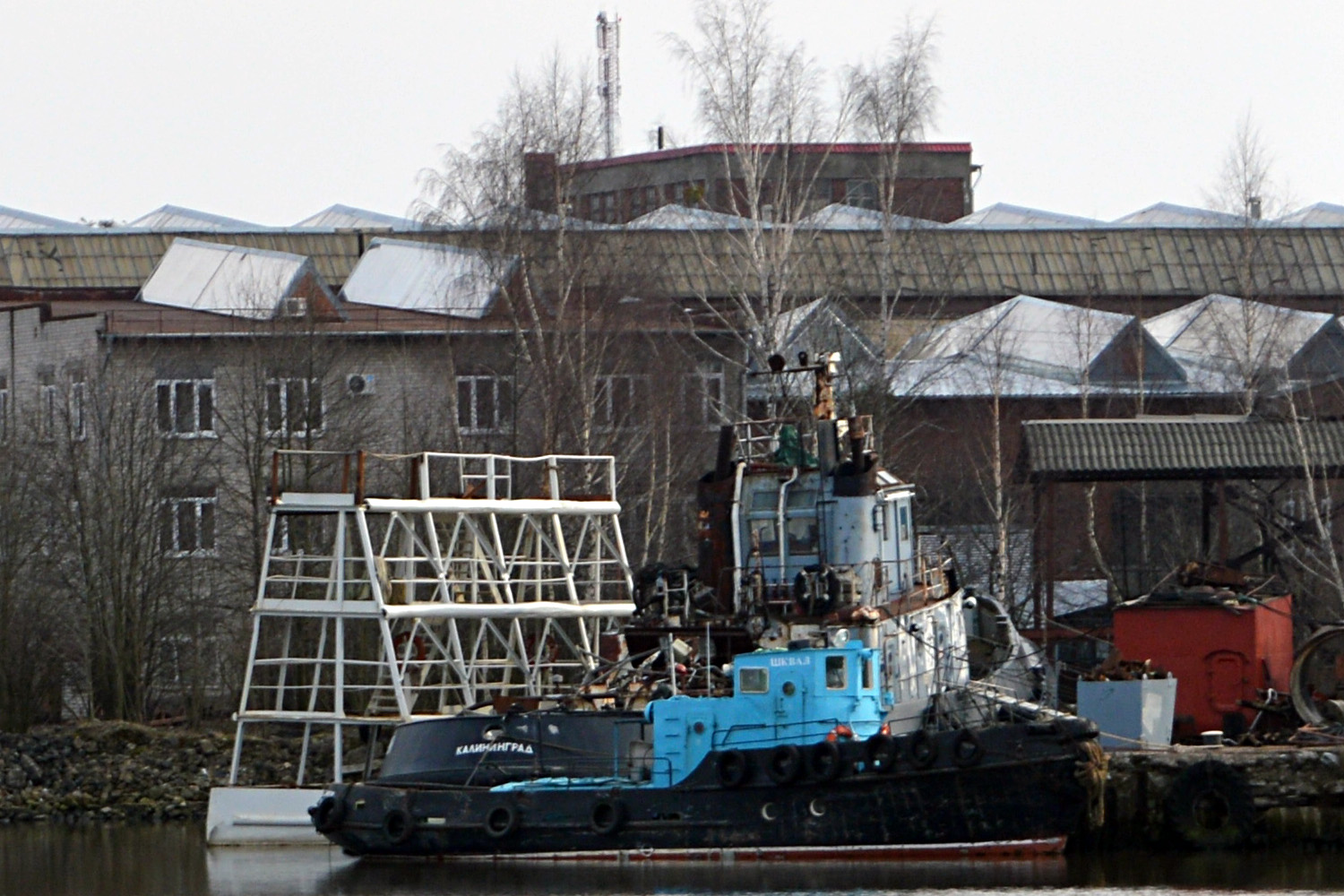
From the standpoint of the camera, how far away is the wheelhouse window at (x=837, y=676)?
84.6 feet

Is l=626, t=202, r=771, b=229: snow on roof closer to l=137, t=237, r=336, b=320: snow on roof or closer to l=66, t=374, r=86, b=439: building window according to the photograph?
l=137, t=237, r=336, b=320: snow on roof

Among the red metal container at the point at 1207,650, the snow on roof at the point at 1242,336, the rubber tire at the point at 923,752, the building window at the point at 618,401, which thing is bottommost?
the rubber tire at the point at 923,752

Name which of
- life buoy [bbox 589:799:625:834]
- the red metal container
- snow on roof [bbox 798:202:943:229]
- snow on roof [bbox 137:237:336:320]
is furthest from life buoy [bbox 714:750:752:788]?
snow on roof [bbox 137:237:336:320]

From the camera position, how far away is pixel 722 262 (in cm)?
4728

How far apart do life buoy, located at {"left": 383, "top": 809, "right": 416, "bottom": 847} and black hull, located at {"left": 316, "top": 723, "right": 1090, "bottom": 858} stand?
0.05 feet

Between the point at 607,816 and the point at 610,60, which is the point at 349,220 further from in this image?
the point at 607,816

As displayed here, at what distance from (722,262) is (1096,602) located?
10.9m

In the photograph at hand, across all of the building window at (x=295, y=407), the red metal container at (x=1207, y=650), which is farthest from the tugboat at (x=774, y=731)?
the building window at (x=295, y=407)

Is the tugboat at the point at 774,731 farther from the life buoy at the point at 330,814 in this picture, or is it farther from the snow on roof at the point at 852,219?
the snow on roof at the point at 852,219

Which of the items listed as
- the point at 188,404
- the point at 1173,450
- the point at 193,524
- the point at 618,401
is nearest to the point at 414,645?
the point at 618,401

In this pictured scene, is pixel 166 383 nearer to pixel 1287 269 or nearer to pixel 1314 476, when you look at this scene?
pixel 1314 476

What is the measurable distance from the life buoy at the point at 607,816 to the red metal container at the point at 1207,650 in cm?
845

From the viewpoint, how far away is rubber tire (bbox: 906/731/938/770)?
25156 mm

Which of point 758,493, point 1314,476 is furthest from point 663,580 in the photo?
point 1314,476
